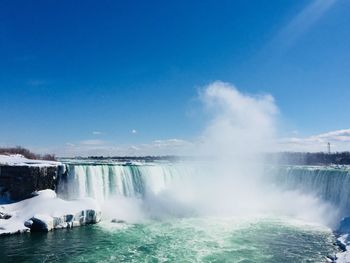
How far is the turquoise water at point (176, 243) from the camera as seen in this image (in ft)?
44.9

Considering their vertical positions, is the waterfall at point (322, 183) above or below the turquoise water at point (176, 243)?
above

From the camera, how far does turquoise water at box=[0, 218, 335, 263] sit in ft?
44.9

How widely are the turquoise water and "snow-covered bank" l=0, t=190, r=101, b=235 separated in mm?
695

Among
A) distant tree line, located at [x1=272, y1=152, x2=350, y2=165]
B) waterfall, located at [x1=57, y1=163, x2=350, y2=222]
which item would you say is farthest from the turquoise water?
distant tree line, located at [x1=272, y1=152, x2=350, y2=165]

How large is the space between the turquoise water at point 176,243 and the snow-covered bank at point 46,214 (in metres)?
0.69

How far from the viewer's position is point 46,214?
18703 millimetres

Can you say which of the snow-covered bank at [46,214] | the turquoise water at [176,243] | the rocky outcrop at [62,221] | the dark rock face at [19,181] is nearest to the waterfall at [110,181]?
the dark rock face at [19,181]

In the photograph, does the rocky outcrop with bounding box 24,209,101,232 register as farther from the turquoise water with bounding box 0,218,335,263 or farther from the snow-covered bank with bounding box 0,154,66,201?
the snow-covered bank with bounding box 0,154,66,201

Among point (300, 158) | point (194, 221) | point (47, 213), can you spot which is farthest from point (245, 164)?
point (300, 158)

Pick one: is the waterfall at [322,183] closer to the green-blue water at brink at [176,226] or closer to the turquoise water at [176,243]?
the green-blue water at brink at [176,226]

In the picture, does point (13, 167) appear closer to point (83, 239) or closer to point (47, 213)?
point (47, 213)

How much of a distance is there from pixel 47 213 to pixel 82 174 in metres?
4.91

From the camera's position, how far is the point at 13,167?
838 inches

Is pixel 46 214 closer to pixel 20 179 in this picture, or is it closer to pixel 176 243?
pixel 20 179
